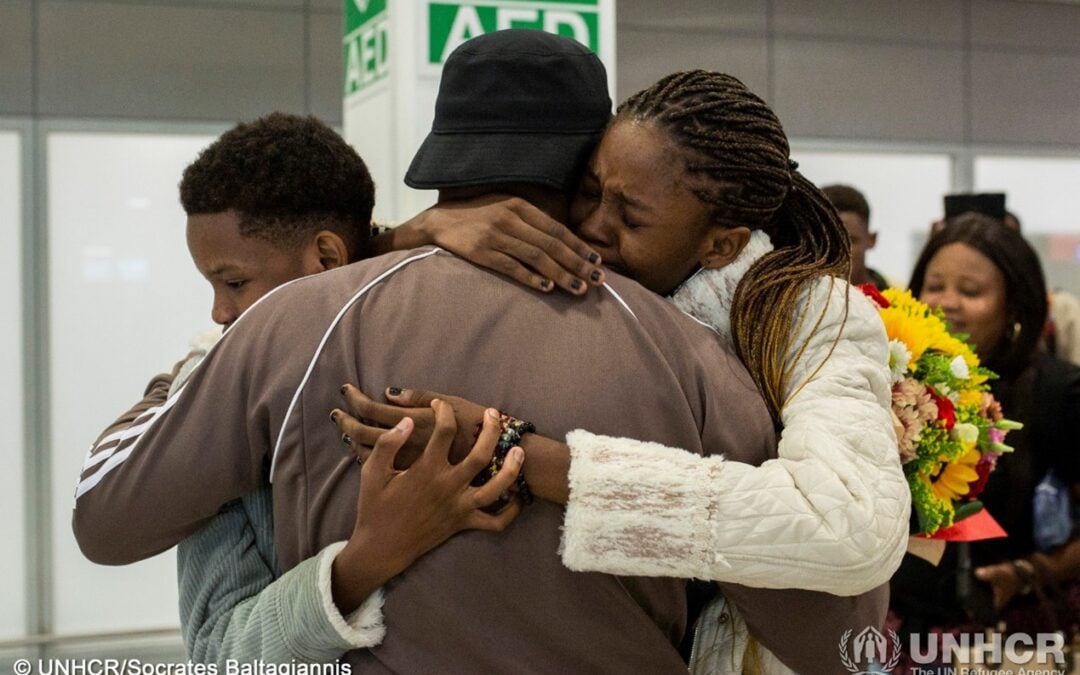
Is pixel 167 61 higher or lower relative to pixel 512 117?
higher

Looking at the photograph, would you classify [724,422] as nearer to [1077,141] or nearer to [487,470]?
[487,470]

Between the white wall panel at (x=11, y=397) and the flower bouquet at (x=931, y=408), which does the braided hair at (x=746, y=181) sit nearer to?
the flower bouquet at (x=931, y=408)

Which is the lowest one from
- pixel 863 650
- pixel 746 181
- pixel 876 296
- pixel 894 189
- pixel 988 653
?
pixel 988 653

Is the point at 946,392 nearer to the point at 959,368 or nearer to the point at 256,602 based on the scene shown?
the point at 959,368

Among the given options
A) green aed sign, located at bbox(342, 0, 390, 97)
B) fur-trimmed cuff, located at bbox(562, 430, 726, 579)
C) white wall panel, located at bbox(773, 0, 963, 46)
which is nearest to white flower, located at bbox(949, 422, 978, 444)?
→ fur-trimmed cuff, located at bbox(562, 430, 726, 579)

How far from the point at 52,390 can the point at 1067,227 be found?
679 cm

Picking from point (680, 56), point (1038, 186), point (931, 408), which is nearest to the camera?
point (931, 408)

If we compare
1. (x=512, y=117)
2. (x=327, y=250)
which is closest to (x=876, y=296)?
(x=512, y=117)

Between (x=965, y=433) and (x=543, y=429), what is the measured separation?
94 centimetres

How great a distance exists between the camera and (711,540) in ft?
4.46

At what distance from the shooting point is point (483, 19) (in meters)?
3.61

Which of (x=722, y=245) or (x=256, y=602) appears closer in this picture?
(x=256, y=602)

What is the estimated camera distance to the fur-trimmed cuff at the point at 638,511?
1.36 meters

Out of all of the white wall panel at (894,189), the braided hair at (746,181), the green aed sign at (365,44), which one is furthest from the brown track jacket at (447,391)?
the white wall panel at (894,189)
